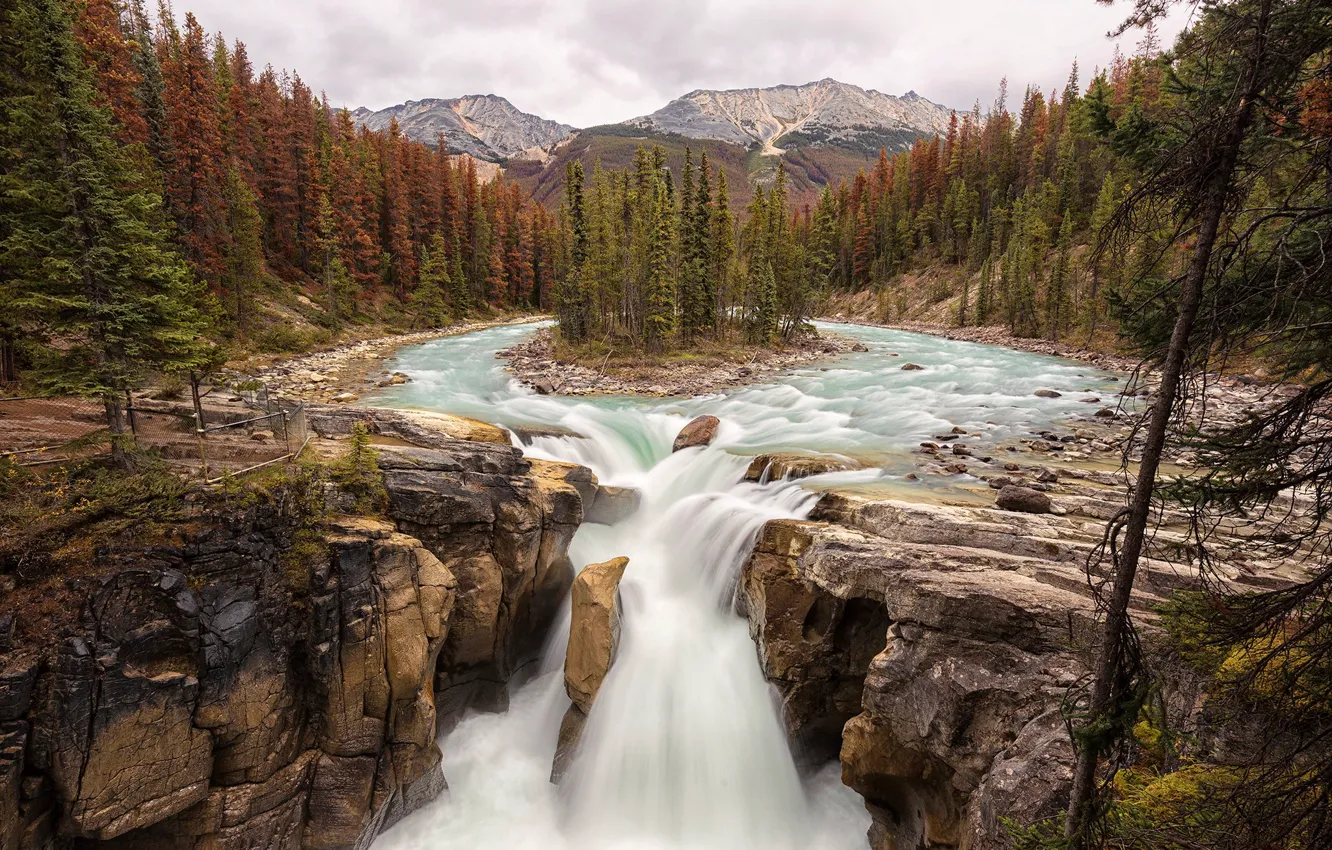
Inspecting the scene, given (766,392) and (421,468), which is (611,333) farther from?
(421,468)

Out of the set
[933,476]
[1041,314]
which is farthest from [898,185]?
[933,476]

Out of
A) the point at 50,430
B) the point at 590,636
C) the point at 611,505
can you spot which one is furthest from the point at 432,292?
the point at 590,636

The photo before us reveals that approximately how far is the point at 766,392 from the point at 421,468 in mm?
23293

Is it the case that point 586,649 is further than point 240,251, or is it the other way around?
point 240,251

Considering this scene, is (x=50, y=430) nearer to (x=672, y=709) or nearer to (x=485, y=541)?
(x=485, y=541)

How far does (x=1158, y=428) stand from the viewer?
4.06 metres

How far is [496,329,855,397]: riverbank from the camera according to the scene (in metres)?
34.7

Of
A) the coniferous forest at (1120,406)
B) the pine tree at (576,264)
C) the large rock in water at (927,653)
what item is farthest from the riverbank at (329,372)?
the large rock in water at (927,653)

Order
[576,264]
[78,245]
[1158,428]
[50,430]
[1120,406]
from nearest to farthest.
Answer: [1158,428] < [1120,406] < [78,245] < [50,430] < [576,264]

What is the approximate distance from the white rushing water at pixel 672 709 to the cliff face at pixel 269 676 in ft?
4.58

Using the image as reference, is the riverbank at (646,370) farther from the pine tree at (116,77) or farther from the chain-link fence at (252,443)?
the pine tree at (116,77)

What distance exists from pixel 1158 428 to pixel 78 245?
1517 cm

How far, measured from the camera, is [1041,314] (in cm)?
→ 5703

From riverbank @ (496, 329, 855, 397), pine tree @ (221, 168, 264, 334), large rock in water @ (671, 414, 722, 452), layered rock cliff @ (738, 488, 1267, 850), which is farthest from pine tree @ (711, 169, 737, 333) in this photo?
layered rock cliff @ (738, 488, 1267, 850)
